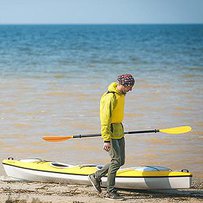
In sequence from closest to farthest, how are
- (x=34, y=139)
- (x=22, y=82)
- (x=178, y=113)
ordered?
(x=34, y=139), (x=178, y=113), (x=22, y=82)

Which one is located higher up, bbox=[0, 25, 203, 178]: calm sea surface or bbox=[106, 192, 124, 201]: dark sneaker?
bbox=[0, 25, 203, 178]: calm sea surface

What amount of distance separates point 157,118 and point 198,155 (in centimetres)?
324

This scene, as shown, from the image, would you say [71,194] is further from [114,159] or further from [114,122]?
[114,122]

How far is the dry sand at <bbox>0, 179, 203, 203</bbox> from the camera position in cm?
712

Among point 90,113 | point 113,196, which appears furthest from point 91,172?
point 90,113

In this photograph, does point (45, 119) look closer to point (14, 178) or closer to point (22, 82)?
point (14, 178)

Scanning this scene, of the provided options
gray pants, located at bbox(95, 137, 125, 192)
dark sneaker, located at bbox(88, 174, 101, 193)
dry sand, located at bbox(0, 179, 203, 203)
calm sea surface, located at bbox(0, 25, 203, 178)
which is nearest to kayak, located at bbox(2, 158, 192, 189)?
dry sand, located at bbox(0, 179, 203, 203)

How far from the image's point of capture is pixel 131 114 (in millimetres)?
14008

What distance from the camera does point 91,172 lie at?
7.95 m

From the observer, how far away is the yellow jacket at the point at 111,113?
23.4ft

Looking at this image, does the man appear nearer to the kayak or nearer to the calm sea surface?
the kayak

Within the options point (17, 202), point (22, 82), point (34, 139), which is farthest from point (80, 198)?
point (22, 82)

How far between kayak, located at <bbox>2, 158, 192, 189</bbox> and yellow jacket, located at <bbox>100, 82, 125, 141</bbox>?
716 mm

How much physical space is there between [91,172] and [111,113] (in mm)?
1094
